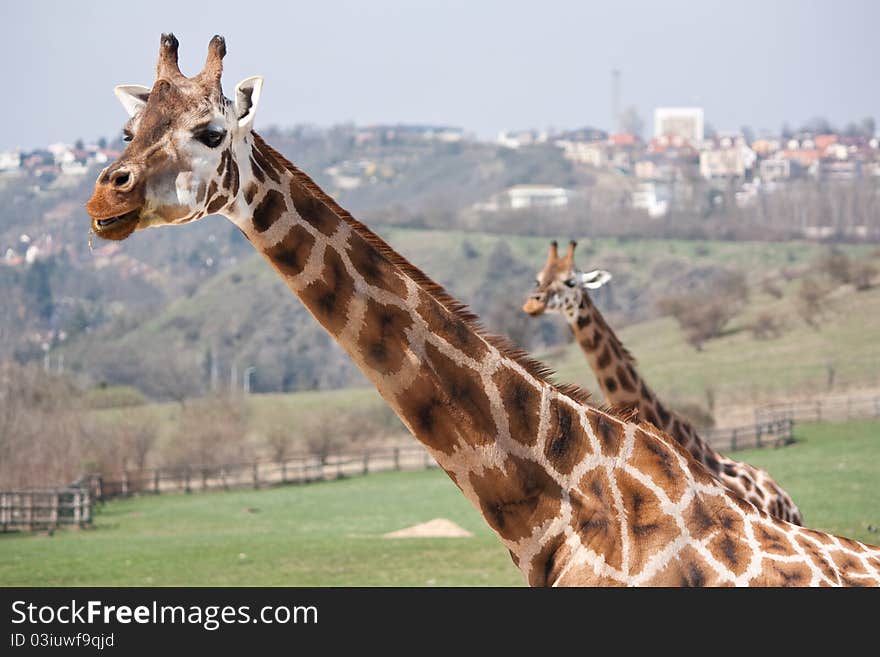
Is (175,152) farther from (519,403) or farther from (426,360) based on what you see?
(519,403)

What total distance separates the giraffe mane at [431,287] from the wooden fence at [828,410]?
101 feet

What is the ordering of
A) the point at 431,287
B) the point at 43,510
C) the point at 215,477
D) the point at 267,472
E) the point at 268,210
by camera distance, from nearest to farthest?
1. the point at 268,210
2. the point at 431,287
3. the point at 43,510
4. the point at 215,477
5. the point at 267,472

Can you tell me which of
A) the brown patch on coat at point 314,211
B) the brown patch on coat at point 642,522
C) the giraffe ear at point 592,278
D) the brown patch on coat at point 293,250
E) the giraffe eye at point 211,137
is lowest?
the giraffe ear at point 592,278

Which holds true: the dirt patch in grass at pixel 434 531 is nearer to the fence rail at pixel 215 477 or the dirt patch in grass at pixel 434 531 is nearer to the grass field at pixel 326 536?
the grass field at pixel 326 536

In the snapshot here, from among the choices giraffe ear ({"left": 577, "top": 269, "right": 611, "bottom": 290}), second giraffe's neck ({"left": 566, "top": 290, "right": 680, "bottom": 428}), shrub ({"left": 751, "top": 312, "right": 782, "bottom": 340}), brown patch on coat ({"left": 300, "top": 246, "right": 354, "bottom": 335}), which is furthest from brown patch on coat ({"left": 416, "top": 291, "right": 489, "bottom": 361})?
shrub ({"left": 751, "top": 312, "right": 782, "bottom": 340})

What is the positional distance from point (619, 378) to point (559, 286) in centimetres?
266

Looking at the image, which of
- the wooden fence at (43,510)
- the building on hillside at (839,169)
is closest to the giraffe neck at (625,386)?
the wooden fence at (43,510)

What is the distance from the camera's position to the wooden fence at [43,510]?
118 ft

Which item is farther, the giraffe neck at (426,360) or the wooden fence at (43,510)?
the wooden fence at (43,510)

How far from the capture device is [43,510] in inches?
1473

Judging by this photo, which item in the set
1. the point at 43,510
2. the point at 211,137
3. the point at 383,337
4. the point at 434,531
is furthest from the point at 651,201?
the point at 211,137

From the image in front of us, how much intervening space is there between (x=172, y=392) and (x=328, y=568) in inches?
2780

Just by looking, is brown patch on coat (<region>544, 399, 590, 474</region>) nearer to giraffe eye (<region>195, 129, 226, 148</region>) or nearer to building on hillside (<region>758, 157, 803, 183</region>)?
giraffe eye (<region>195, 129, 226, 148</region>)
